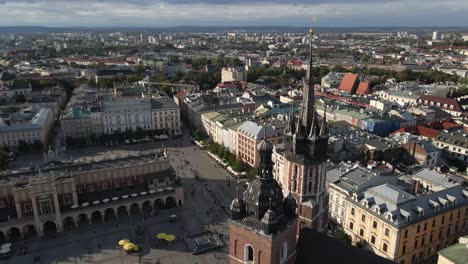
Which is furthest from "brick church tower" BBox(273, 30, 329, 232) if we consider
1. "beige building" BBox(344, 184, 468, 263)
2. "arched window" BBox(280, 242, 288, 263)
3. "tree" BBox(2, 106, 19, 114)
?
"tree" BBox(2, 106, 19, 114)

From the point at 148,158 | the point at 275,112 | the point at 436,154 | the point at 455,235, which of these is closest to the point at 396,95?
the point at 275,112

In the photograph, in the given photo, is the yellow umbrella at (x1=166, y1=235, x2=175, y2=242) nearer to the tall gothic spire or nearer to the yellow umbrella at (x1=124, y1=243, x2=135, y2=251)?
the yellow umbrella at (x1=124, y1=243, x2=135, y2=251)

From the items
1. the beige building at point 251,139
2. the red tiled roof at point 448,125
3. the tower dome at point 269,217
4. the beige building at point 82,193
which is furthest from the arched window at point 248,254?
the red tiled roof at point 448,125

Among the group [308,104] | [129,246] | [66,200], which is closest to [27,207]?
[66,200]

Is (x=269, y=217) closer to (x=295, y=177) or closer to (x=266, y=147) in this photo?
A: (x=266, y=147)

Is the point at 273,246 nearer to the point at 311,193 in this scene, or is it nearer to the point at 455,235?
the point at 311,193

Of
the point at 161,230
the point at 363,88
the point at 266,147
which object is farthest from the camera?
the point at 363,88
